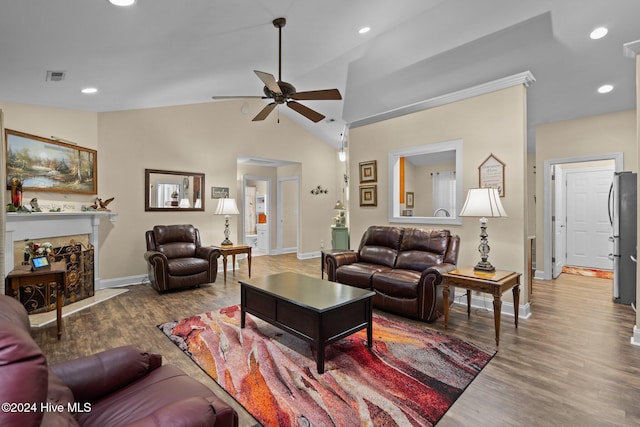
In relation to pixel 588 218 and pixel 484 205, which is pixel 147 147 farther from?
pixel 588 218

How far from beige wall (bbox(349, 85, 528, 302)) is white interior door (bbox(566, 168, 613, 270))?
372cm

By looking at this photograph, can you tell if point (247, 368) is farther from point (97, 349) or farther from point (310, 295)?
point (97, 349)

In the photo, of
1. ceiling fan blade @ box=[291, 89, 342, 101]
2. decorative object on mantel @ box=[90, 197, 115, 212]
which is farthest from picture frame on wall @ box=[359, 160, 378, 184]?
decorative object on mantel @ box=[90, 197, 115, 212]

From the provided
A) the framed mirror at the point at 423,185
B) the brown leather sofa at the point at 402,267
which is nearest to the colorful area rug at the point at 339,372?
the brown leather sofa at the point at 402,267

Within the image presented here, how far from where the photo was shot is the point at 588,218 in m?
6.08

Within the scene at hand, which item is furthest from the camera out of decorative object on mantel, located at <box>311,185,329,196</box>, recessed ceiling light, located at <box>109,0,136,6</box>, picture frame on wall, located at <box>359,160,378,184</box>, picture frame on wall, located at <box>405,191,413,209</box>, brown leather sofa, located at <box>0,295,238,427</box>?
decorative object on mantel, located at <box>311,185,329,196</box>

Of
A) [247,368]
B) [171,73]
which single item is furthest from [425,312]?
[171,73]

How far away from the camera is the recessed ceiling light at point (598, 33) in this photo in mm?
3162

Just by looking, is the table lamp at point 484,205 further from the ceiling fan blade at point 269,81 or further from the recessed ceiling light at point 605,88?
the recessed ceiling light at point 605,88

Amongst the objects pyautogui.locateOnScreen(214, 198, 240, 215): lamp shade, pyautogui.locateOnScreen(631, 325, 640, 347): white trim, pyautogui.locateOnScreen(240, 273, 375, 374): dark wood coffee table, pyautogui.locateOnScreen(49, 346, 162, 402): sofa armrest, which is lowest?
pyautogui.locateOnScreen(631, 325, 640, 347): white trim

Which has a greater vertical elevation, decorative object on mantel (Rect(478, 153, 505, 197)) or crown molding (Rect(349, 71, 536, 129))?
crown molding (Rect(349, 71, 536, 129))

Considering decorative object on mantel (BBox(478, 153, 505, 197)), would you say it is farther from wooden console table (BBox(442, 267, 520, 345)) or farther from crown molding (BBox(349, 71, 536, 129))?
wooden console table (BBox(442, 267, 520, 345))

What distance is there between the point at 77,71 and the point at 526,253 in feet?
16.9

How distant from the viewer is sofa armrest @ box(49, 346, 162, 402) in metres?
1.27
